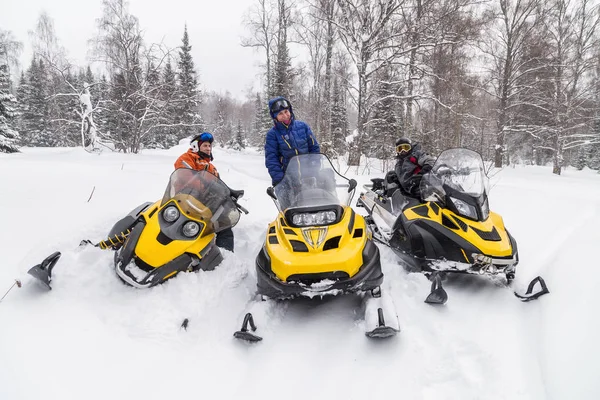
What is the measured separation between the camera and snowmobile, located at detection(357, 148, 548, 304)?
3018mm

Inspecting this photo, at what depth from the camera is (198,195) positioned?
3436 mm

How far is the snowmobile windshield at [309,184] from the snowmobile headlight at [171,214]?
3.32ft

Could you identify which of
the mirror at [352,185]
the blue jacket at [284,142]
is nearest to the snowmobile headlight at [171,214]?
the blue jacket at [284,142]

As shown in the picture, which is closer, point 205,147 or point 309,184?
point 309,184

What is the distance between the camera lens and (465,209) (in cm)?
332

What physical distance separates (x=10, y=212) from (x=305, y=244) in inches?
144

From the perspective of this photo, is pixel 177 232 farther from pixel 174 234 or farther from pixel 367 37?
pixel 367 37

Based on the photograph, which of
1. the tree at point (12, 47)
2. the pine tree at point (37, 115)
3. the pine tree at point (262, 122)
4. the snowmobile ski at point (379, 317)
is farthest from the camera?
the pine tree at point (37, 115)

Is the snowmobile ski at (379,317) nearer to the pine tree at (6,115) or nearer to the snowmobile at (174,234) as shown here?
the snowmobile at (174,234)

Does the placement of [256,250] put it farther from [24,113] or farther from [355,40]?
[24,113]

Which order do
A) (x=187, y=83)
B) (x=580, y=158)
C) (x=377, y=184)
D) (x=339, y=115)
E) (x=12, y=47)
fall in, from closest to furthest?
(x=377, y=184)
(x=12, y=47)
(x=339, y=115)
(x=187, y=83)
(x=580, y=158)

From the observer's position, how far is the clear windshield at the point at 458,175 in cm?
351

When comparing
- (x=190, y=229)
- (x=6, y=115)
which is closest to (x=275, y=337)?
(x=190, y=229)

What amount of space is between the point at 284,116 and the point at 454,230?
238 centimetres
